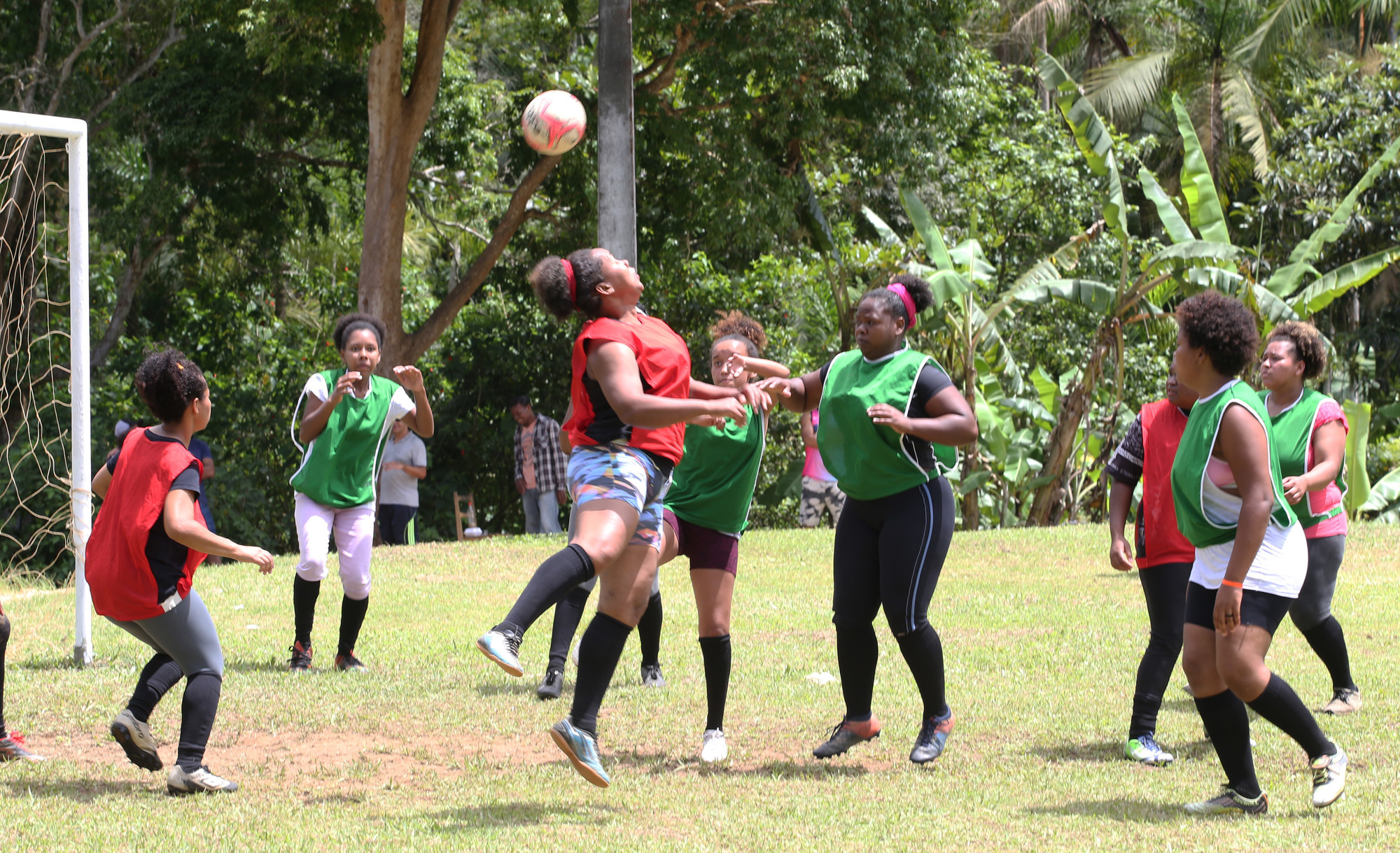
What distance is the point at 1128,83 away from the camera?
108 feet

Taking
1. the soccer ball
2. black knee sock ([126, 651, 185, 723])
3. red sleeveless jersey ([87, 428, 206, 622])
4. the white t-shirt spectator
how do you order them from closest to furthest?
red sleeveless jersey ([87, 428, 206, 622]) < black knee sock ([126, 651, 185, 723]) < the soccer ball < the white t-shirt spectator

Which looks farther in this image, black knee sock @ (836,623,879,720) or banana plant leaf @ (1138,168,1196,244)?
banana plant leaf @ (1138,168,1196,244)

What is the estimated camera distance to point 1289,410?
5812 millimetres

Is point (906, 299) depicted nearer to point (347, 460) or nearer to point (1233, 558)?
point (1233, 558)

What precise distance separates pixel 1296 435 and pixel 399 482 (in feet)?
36.1

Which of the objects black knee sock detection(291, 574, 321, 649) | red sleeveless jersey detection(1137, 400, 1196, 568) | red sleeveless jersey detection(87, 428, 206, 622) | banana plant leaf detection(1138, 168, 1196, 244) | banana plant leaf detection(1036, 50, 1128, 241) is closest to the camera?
red sleeveless jersey detection(87, 428, 206, 622)

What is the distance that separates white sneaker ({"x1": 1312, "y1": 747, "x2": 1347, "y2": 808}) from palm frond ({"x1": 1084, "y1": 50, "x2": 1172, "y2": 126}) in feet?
99.8

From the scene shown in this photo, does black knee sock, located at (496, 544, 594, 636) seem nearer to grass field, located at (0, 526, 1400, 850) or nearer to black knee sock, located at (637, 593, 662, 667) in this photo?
grass field, located at (0, 526, 1400, 850)

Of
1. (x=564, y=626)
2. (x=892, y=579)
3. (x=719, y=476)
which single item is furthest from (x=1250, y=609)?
(x=564, y=626)

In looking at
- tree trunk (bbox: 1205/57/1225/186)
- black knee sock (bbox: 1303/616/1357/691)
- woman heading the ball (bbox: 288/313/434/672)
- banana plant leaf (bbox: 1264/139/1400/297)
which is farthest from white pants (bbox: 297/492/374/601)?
tree trunk (bbox: 1205/57/1225/186)

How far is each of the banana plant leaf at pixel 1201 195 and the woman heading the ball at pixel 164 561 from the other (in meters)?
12.0

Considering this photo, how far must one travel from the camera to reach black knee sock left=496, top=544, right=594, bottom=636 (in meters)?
4.57

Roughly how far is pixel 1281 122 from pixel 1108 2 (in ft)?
20.2

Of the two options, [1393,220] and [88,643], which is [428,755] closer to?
[88,643]
